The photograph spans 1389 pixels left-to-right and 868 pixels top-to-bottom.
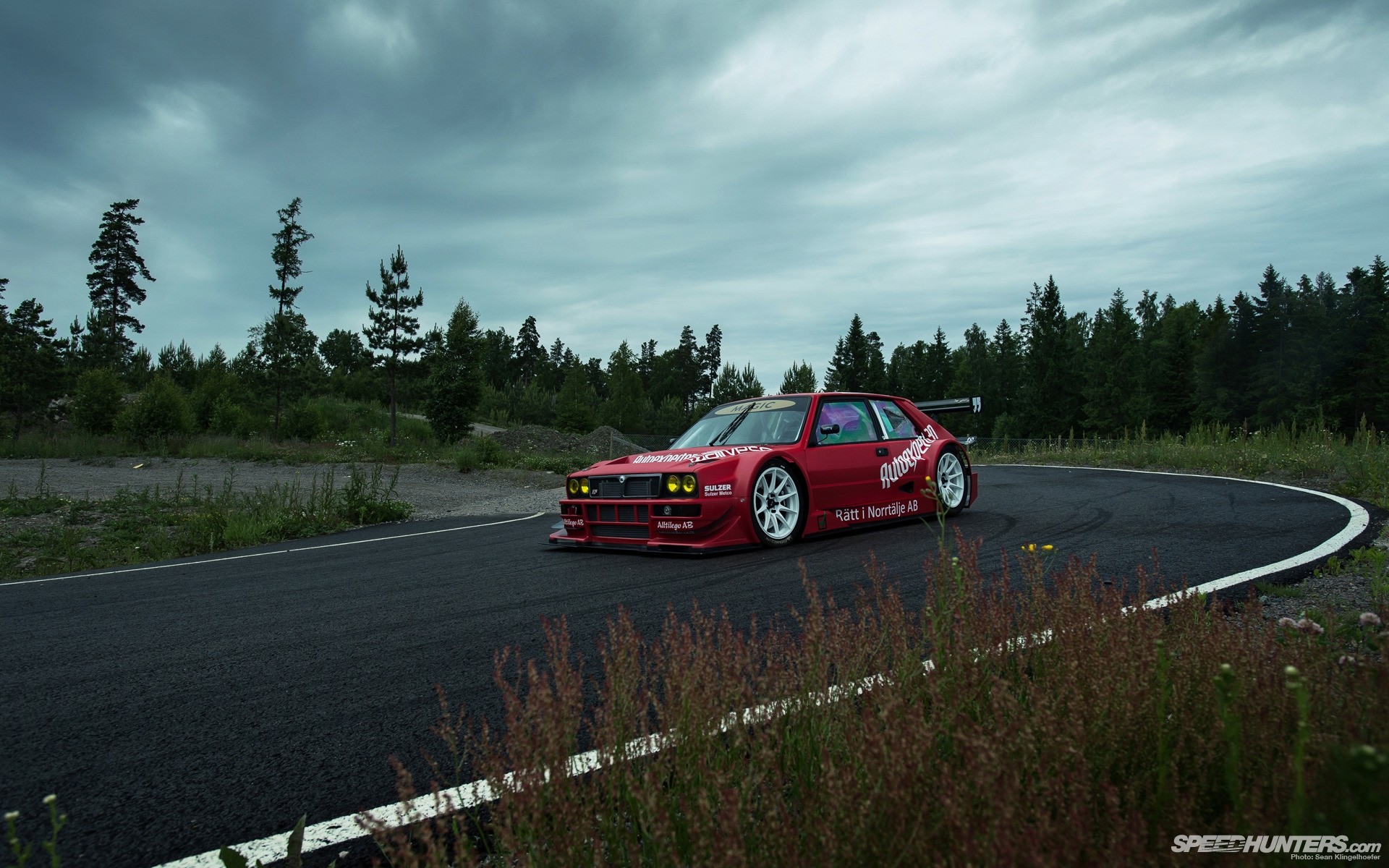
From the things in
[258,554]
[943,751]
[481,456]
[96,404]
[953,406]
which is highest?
[96,404]

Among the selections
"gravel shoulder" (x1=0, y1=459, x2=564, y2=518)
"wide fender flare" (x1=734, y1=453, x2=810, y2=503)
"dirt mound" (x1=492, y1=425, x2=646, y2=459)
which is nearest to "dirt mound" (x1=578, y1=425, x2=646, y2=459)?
"dirt mound" (x1=492, y1=425, x2=646, y2=459)

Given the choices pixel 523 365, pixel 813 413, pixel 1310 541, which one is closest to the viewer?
pixel 1310 541

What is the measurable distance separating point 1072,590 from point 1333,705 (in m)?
1.28

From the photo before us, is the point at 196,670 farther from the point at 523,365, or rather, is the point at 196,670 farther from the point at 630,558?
the point at 523,365

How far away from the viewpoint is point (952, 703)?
88.1 inches

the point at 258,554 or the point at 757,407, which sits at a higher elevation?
the point at 757,407

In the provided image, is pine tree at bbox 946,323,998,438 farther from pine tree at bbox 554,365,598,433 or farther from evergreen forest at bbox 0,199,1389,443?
pine tree at bbox 554,365,598,433

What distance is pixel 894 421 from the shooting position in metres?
8.70

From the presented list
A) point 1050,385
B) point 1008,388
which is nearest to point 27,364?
point 1050,385

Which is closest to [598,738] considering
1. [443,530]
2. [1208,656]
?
[1208,656]

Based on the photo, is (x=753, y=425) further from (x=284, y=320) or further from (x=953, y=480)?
(x=284, y=320)

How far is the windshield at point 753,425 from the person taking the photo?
774 centimetres

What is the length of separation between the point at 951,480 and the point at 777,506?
278 centimetres

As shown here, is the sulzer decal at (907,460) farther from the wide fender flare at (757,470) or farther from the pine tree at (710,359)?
the pine tree at (710,359)
